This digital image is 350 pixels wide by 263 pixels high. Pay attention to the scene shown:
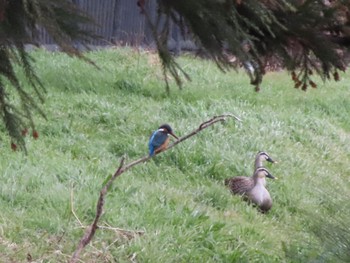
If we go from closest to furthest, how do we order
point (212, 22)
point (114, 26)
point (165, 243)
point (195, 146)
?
point (212, 22) → point (165, 243) → point (195, 146) → point (114, 26)

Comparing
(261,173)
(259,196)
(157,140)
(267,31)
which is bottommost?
(259,196)

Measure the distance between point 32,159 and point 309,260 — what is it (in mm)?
3124

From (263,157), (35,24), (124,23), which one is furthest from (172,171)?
(124,23)

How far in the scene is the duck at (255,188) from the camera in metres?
7.14

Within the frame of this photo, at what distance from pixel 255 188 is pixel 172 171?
723mm

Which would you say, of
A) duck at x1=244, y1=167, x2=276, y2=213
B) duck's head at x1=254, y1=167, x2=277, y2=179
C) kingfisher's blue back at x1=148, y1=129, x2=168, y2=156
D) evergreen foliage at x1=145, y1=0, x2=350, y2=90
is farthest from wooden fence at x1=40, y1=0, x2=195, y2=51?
evergreen foliage at x1=145, y1=0, x2=350, y2=90

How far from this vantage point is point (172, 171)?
736 cm

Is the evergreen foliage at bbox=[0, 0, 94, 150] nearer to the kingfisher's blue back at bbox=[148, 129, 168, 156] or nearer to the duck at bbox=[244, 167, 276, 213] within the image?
the kingfisher's blue back at bbox=[148, 129, 168, 156]

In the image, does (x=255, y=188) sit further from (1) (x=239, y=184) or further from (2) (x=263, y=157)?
(2) (x=263, y=157)

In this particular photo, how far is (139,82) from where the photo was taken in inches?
407

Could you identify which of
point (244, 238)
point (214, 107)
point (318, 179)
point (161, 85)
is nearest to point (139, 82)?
point (161, 85)

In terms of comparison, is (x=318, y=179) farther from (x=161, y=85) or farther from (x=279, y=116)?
(x=161, y=85)

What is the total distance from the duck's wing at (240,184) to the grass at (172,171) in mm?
95

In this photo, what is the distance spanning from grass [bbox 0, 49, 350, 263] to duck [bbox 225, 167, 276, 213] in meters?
0.10
